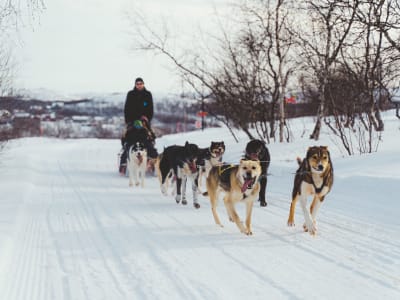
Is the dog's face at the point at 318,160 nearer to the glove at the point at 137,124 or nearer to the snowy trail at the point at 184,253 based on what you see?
the snowy trail at the point at 184,253

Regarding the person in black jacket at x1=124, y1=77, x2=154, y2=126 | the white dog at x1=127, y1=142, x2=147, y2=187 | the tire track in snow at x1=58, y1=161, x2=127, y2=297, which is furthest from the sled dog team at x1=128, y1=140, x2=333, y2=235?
the person in black jacket at x1=124, y1=77, x2=154, y2=126

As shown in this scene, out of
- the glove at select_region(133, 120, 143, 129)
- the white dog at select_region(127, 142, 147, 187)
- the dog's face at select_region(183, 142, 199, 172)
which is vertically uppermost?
the glove at select_region(133, 120, 143, 129)

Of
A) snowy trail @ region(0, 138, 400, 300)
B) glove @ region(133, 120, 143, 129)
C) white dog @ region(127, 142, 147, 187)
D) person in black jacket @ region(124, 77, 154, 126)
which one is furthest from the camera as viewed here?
person in black jacket @ region(124, 77, 154, 126)

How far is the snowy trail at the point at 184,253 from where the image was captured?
3.71m

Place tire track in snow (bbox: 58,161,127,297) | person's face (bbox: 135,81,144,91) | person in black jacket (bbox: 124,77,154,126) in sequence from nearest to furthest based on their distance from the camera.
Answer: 1. tire track in snow (bbox: 58,161,127,297)
2. person's face (bbox: 135,81,144,91)
3. person in black jacket (bbox: 124,77,154,126)

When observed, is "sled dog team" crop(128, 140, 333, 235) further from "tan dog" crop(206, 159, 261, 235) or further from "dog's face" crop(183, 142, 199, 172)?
"dog's face" crop(183, 142, 199, 172)

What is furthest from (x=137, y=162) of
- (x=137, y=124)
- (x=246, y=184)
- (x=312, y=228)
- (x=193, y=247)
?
(x=312, y=228)

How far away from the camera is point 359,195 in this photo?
7410mm

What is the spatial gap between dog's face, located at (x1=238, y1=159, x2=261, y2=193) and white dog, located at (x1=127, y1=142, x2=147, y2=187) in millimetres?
5077

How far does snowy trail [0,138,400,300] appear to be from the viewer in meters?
3.71

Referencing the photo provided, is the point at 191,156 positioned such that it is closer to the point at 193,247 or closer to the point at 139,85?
the point at 193,247

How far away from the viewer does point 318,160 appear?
5371 millimetres

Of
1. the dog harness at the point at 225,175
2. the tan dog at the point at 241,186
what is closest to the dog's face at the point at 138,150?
the dog harness at the point at 225,175

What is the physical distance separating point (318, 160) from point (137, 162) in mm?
5825
